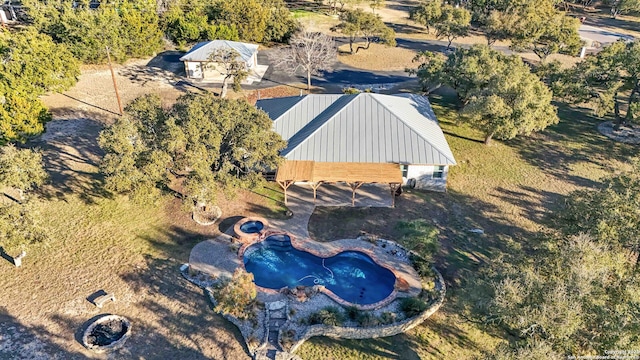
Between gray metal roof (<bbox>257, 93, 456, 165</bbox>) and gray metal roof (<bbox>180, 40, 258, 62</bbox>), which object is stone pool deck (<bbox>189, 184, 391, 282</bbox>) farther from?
gray metal roof (<bbox>180, 40, 258, 62</bbox>)

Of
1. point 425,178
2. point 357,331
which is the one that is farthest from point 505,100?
point 357,331

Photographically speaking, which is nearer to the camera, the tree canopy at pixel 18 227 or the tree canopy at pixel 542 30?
the tree canopy at pixel 18 227

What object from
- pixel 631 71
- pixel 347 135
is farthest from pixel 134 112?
pixel 631 71

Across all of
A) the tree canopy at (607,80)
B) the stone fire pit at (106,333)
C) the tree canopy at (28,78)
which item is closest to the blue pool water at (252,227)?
the stone fire pit at (106,333)

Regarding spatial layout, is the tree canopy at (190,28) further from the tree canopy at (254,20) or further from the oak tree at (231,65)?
the oak tree at (231,65)

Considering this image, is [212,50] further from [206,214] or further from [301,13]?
[301,13]

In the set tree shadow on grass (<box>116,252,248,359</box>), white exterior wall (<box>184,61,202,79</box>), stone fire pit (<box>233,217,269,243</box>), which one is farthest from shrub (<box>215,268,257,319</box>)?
white exterior wall (<box>184,61,202,79</box>)

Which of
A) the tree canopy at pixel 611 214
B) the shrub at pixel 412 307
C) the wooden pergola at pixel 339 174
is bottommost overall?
the shrub at pixel 412 307
